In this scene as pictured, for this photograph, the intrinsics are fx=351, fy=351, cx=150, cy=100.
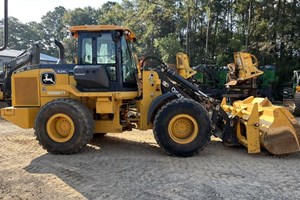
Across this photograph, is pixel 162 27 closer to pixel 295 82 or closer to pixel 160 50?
pixel 160 50

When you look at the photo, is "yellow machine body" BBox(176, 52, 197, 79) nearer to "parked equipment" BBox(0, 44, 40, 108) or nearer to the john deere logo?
"parked equipment" BBox(0, 44, 40, 108)

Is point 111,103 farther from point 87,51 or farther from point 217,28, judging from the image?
point 217,28

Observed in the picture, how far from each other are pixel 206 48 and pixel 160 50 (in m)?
3.77

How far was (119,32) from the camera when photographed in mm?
6539

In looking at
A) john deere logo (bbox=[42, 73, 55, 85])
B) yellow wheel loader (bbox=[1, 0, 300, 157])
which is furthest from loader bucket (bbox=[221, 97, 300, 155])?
john deere logo (bbox=[42, 73, 55, 85])

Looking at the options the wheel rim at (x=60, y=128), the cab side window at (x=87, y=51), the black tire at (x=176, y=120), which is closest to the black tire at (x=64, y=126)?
the wheel rim at (x=60, y=128)

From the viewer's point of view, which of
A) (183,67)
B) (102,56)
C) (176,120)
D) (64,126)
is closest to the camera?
(176,120)

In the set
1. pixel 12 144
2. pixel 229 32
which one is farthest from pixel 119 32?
pixel 229 32

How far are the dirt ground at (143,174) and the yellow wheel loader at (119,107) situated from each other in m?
0.34

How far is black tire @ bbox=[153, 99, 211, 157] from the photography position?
6180mm

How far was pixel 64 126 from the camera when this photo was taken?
21.2ft

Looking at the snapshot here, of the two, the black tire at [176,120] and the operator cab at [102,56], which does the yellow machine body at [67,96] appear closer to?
the operator cab at [102,56]

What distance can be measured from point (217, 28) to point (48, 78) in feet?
84.6

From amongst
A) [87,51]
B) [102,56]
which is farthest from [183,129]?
[87,51]
